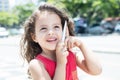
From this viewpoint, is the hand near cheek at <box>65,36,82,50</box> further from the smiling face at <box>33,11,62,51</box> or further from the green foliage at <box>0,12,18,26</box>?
the green foliage at <box>0,12,18,26</box>

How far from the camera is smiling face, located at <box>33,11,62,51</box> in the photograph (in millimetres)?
1703

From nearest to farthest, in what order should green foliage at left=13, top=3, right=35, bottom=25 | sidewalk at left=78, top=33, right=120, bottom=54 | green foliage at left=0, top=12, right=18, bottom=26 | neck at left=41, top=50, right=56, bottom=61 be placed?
neck at left=41, top=50, right=56, bottom=61
sidewalk at left=78, top=33, right=120, bottom=54
green foliage at left=0, top=12, right=18, bottom=26
green foliage at left=13, top=3, right=35, bottom=25

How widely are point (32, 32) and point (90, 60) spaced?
1.17 ft

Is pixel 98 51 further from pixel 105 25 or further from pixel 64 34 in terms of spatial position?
pixel 105 25

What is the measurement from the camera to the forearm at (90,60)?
187 centimetres

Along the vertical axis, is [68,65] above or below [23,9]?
above

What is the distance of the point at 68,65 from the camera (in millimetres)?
1787

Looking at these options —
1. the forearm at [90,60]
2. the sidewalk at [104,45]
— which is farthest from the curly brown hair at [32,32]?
the sidewalk at [104,45]

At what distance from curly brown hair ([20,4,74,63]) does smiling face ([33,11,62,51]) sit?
3cm

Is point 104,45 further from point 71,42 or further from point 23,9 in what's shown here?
point 23,9

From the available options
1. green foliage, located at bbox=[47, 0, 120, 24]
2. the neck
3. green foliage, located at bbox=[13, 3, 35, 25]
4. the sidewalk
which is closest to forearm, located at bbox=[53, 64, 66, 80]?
the neck

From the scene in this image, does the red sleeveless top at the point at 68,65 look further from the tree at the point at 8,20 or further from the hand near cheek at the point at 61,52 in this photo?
the tree at the point at 8,20

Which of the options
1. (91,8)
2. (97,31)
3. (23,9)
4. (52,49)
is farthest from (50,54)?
(23,9)

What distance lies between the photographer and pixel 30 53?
1.93 metres
